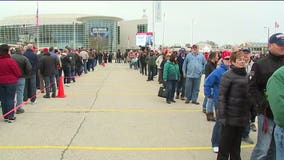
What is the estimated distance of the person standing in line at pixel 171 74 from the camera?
12492 millimetres

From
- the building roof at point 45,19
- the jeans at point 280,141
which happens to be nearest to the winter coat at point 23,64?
the jeans at point 280,141

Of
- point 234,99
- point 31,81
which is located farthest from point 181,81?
point 234,99

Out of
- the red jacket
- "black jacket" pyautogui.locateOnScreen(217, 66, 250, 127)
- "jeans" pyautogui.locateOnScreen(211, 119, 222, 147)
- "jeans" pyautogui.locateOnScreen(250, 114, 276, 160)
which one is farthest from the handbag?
"jeans" pyautogui.locateOnScreen(250, 114, 276, 160)

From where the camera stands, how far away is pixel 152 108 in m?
11.7

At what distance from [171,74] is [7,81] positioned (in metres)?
5.35

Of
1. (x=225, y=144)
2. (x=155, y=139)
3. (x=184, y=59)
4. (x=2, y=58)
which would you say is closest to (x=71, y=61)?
(x=184, y=59)

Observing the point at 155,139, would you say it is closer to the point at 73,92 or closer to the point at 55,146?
the point at 55,146

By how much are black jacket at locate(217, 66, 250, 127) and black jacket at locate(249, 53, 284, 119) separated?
51 cm

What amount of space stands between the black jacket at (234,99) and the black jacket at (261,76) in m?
0.51

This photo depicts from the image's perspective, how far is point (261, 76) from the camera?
5.07 m

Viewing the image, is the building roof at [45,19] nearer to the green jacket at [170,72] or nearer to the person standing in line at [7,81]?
the green jacket at [170,72]

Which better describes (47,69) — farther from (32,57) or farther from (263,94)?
(263,94)

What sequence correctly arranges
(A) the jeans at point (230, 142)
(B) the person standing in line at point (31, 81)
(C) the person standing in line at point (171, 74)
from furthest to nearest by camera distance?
(C) the person standing in line at point (171, 74) → (B) the person standing in line at point (31, 81) → (A) the jeans at point (230, 142)

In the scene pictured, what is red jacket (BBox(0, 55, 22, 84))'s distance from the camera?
29.4 feet
